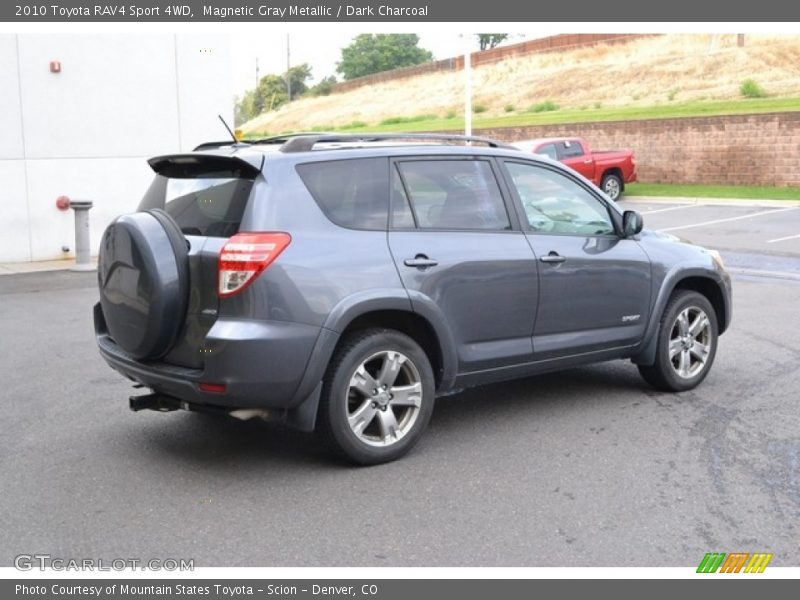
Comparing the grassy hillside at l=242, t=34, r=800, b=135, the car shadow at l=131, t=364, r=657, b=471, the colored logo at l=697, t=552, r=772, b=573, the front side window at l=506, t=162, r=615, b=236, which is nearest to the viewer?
the colored logo at l=697, t=552, r=772, b=573

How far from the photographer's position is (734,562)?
4246mm

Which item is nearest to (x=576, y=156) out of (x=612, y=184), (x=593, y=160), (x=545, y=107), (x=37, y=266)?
(x=593, y=160)

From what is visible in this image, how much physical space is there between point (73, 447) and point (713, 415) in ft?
13.3

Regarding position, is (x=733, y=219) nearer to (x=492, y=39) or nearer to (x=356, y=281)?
(x=356, y=281)

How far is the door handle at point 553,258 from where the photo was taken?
20.4 feet

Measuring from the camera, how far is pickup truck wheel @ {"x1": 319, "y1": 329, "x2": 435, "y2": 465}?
5.29 m

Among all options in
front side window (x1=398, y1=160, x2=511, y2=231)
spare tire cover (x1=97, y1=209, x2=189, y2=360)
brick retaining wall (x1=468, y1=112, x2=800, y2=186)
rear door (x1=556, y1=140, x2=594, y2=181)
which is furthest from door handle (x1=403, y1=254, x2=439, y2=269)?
brick retaining wall (x1=468, y1=112, x2=800, y2=186)

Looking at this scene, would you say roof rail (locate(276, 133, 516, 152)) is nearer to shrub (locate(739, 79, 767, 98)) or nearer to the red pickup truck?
the red pickup truck

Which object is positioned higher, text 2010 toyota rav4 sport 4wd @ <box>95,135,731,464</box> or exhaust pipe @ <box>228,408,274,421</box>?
text 2010 toyota rav4 sport 4wd @ <box>95,135,731,464</box>

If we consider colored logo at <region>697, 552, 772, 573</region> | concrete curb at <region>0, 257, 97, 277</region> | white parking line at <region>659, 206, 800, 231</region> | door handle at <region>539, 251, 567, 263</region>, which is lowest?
colored logo at <region>697, 552, 772, 573</region>

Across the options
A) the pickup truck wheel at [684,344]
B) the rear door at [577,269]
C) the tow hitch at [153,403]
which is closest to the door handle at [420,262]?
the rear door at [577,269]

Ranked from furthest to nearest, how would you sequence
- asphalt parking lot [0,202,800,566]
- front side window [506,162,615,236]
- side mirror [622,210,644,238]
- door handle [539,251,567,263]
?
1. side mirror [622,210,644,238]
2. front side window [506,162,615,236]
3. door handle [539,251,567,263]
4. asphalt parking lot [0,202,800,566]

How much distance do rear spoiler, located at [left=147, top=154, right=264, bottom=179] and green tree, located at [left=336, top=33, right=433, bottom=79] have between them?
95.4 metres

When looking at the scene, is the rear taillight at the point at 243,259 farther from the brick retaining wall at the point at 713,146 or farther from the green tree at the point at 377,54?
the green tree at the point at 377,54
